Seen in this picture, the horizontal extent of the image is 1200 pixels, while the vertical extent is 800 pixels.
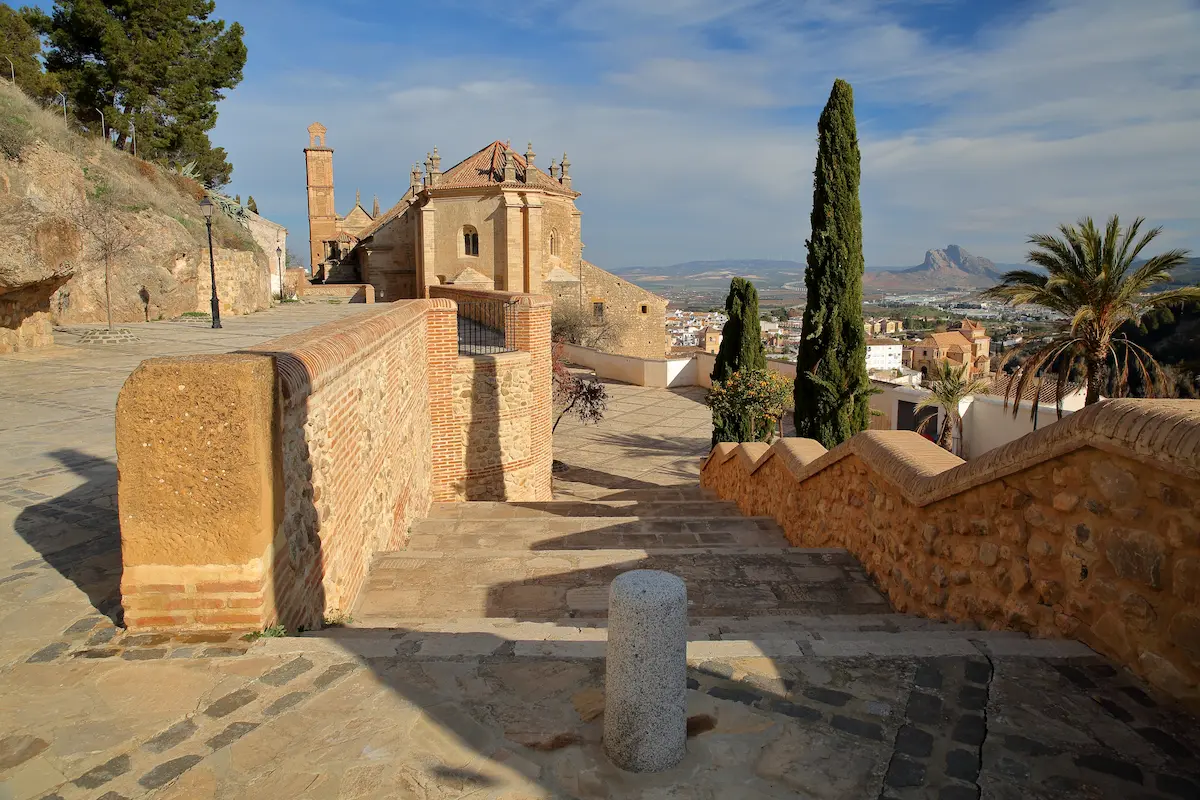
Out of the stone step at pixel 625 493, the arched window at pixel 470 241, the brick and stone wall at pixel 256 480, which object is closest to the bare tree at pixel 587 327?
the arched window at pixel 470 241

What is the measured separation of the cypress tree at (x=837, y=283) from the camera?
518 inches

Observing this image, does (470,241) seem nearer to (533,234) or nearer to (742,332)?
(533,234)

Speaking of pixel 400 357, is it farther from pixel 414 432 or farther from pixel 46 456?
pixel 46 456

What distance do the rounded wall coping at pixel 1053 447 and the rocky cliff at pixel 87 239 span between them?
36.9 feet

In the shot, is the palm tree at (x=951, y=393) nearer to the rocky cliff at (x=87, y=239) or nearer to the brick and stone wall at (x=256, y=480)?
the brick and stone wall at (x=256, y=480)

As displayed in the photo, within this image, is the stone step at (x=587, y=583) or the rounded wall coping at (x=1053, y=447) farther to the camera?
the stone step at (x=587, y=583)

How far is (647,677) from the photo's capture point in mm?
2473

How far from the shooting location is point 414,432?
27.3 ft

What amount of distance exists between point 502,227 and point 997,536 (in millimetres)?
31501

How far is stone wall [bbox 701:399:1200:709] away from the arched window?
101 feet

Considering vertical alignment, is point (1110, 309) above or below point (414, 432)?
above

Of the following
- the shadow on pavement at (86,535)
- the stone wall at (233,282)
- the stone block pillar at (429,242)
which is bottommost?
the shadow on pavement at (86,535)

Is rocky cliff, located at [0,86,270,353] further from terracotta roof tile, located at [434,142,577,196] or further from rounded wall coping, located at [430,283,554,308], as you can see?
terracotta roof tile, located at [434,142,577,196]

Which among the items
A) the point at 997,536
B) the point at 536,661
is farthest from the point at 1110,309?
the point at 536,661
